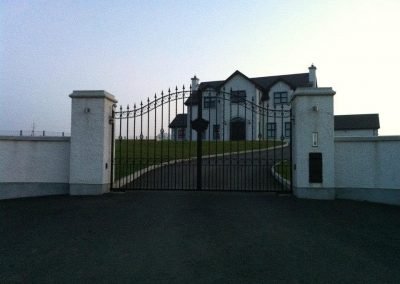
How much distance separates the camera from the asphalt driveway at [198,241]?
4.23 m

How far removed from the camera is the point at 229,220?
7.04 m

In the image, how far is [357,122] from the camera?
57.2 metres

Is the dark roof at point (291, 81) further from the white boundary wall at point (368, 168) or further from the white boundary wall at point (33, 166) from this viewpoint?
the white boundary wall at point (33, 166)

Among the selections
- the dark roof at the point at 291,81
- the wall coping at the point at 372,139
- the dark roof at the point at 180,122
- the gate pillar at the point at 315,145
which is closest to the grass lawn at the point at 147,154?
the gate pillar at the point at 315,145

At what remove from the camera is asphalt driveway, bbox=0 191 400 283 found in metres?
4.23

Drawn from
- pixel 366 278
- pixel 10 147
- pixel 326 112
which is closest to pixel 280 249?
pixel 366 278

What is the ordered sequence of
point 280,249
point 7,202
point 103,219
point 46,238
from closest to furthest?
point 280,249, point 46,238, point 103,219, point 7,202

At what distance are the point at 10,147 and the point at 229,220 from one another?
679 centimetres

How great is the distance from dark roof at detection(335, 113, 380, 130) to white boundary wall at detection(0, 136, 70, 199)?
53.2 m

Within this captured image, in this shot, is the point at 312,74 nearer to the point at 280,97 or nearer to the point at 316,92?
the point at 280,97

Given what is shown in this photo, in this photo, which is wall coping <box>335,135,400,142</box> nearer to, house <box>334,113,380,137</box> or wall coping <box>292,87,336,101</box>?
wall coping <box>292,87,336,101</box>

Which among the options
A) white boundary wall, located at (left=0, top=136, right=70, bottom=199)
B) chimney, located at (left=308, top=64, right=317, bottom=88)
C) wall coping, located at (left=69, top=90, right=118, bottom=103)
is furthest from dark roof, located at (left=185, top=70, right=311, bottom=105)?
white boundary wall, located at (left=0, top=136, right=70, bottom=199)

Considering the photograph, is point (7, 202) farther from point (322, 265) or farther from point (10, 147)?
point (322, 265)

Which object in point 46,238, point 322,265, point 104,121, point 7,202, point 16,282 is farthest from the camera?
point 104,121
